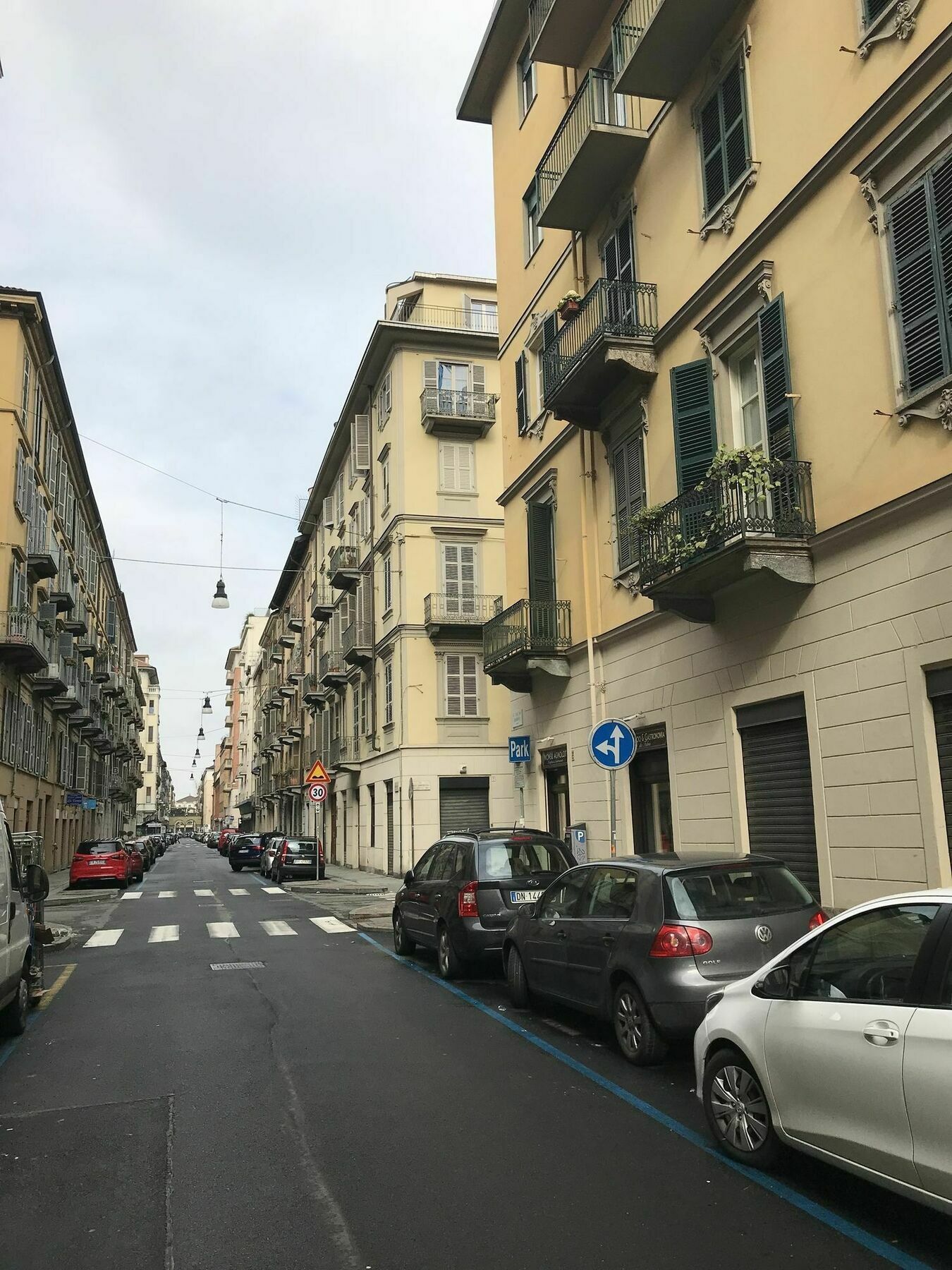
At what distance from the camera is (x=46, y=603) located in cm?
3625

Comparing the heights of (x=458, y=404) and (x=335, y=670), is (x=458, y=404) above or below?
above

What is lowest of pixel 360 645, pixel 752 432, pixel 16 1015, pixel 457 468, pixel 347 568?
pixel 16 1015

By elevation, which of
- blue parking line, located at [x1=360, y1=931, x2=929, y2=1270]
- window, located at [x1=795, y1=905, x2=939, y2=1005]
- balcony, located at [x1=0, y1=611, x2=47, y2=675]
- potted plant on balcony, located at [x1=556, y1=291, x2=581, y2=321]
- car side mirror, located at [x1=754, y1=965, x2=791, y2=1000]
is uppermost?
potted plant on balcony, located at [x1=556, y1=291, x2=581, y2=321]

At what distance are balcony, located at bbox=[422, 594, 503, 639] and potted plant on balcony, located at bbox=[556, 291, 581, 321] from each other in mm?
15745

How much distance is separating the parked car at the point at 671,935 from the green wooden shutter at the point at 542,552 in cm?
1065

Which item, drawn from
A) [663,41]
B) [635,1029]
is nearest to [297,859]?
[663,41]

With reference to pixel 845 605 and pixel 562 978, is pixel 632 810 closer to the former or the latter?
pixel 845 605

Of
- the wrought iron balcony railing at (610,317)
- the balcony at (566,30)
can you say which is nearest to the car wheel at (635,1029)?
the wrought iron balcony railing at (610,317)

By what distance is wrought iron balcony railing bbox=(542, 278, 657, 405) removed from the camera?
14.8m

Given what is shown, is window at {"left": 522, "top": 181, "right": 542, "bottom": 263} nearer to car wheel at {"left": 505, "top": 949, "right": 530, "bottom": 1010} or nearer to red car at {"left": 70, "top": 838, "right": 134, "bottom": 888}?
car wheel at {"left": 505, "top": 949, "right": 530, "bottom": 1010}

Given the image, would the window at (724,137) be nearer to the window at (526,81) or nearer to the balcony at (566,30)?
the balcony at (566,30)

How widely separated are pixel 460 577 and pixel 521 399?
39.7 feet

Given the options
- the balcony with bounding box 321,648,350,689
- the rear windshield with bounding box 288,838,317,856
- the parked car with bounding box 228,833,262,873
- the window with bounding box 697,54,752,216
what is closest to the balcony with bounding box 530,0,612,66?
the window with bounding box 697,54,752,216

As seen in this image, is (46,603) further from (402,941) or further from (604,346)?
(604,346)
